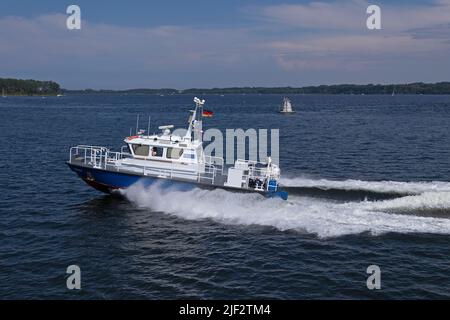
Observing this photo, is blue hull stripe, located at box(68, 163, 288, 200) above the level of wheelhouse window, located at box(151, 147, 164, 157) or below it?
below

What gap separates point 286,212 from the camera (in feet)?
78.0

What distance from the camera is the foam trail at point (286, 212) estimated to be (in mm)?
21641

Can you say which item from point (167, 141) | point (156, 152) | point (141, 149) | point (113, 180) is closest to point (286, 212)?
point (167, 141)

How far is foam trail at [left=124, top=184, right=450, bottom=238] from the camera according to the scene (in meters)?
21.6

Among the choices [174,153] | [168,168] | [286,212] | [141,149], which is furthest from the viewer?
[141,149]

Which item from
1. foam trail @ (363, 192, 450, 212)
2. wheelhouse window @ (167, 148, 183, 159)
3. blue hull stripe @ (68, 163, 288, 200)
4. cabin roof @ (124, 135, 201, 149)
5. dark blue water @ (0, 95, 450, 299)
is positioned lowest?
dark blue water @ (0, 95, 450, 299)

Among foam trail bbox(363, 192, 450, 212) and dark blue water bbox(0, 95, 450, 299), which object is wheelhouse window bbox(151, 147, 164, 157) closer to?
dark blue water bbox(0, 95, 450, 299)

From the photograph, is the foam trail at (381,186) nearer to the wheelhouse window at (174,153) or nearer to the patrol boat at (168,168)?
the patrol boat at (168,168)

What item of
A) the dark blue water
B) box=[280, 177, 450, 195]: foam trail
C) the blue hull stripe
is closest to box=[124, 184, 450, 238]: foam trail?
the dark blue water

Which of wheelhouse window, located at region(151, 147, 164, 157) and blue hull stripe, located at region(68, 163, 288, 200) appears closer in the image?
blue hull stripe, located at region(68, 163, 288, 200)

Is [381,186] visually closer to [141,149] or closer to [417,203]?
[417,203]

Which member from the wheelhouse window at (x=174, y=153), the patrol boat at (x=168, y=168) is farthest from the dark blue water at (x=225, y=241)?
the wheelhouse window at (x=174, y=153)

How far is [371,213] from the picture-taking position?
23031 mm

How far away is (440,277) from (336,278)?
412 cm
